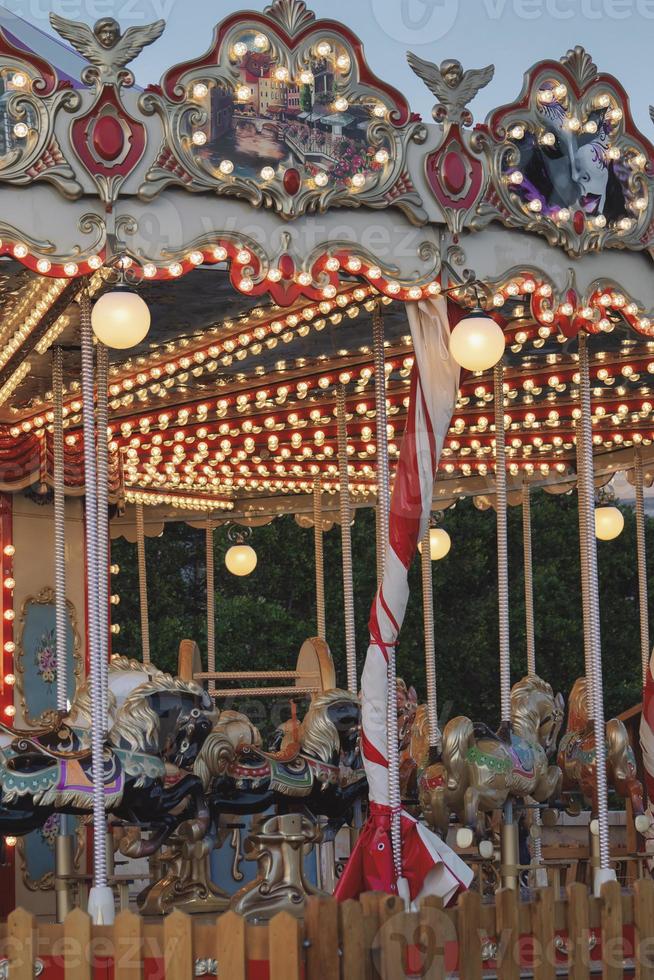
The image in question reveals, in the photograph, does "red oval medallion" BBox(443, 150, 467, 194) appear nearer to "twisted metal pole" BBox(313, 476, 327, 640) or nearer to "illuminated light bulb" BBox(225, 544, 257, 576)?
"twisted metal pole" BBox(313, 476, 327, 640)

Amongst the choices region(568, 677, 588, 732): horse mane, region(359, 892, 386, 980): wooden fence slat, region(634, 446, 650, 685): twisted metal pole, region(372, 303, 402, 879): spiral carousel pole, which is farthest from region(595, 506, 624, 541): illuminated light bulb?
region(359, 892, 386, 980): wooden fence slat

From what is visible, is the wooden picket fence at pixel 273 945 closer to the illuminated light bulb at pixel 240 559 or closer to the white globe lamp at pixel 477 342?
→ the white globe lamp at pixel 477 342

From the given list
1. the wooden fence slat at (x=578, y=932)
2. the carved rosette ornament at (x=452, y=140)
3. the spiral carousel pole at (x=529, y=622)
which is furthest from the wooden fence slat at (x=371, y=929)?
the spiral carousel pole at (x=529, y=622)

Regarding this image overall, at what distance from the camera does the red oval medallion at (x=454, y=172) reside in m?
8.15

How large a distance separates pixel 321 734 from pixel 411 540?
170cm

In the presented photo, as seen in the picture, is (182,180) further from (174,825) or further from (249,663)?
(249,663)

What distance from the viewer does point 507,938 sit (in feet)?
21.9

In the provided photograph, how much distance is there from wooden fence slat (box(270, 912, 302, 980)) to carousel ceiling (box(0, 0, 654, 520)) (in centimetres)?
307

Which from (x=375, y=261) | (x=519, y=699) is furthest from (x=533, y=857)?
(x=375, y=261)

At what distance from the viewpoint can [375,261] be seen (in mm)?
7988

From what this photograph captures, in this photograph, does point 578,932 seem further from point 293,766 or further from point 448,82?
point 448,82

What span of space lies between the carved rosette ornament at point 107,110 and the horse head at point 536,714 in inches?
169

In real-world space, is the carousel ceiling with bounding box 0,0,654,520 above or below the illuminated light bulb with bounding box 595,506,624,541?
above

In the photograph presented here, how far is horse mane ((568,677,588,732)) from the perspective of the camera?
35.5ft
